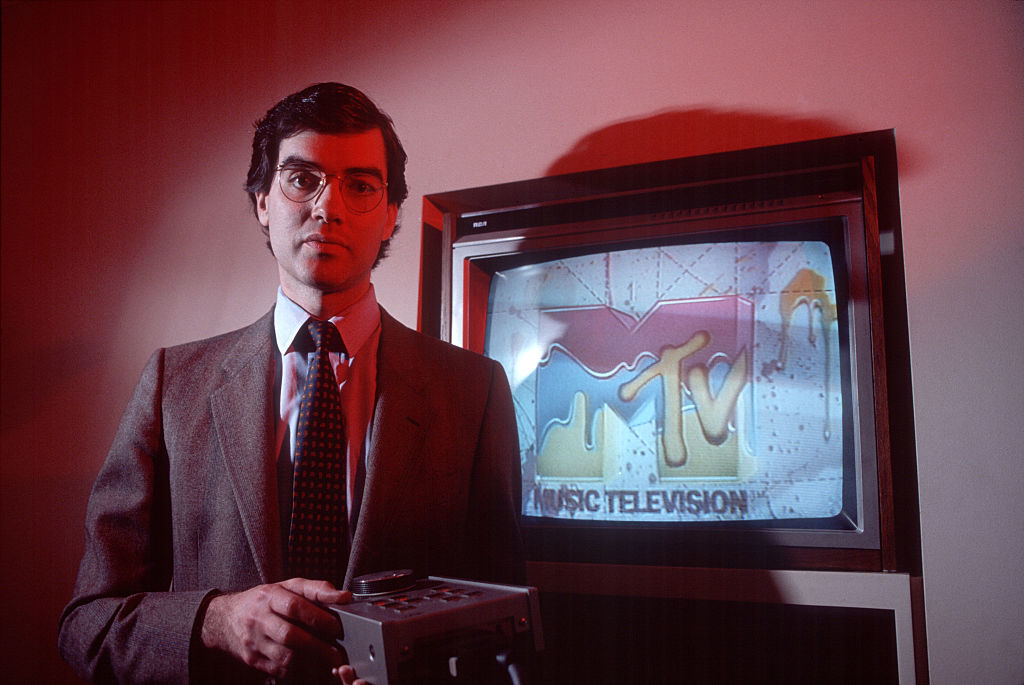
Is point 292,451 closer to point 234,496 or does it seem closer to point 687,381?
point 234,496

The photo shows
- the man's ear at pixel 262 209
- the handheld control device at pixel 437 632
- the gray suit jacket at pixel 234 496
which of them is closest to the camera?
the handheld control device at pixel 437 632

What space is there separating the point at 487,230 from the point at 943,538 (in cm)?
89

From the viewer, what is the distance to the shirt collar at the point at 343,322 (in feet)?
3.52

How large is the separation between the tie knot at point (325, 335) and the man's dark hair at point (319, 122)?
281 mm

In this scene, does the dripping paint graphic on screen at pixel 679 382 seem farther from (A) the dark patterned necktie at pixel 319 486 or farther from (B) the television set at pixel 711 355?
(A) the dark patterned necktie at pixel 319 486

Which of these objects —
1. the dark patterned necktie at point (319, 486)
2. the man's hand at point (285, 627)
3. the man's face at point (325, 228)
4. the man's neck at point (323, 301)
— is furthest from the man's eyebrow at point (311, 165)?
the man's hand at point (285, 627)

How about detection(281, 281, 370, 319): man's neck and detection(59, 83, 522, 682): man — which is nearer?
detection(59, 83, 522, 682): man

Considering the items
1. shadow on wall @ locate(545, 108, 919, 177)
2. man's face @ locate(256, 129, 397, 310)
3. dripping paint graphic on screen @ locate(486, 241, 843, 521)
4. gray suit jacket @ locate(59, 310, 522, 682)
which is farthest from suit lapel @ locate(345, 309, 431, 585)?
shadow on wall @ locate(545, 108, 919, 177)

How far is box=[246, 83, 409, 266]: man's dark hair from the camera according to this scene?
3.66 feet

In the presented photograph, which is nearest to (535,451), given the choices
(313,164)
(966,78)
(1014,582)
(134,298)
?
(313,164)

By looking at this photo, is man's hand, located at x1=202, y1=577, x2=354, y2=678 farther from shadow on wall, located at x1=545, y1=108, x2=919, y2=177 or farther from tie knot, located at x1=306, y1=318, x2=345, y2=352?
shadow on wall, located at x1=545, y1=108, x2=919, y2=177

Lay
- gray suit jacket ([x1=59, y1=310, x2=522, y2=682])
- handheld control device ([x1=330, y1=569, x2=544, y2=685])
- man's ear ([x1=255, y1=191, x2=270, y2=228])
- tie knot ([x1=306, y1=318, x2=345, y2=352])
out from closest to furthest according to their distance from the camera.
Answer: handheld control device ([x1=330, y1=569, x2=544, y2=685]), gray suit jacket ([x1=59, y1=310, x2=522, y2=682]), tie knot ([x1=306, y1=318, x2=345, y2=352]), man's ear ([x1=255, y1=191, x2=270, y2=228])

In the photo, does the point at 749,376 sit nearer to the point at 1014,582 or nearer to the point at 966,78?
the point at 1014,582

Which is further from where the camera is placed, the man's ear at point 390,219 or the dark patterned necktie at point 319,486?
the man's ear at point 390,219
